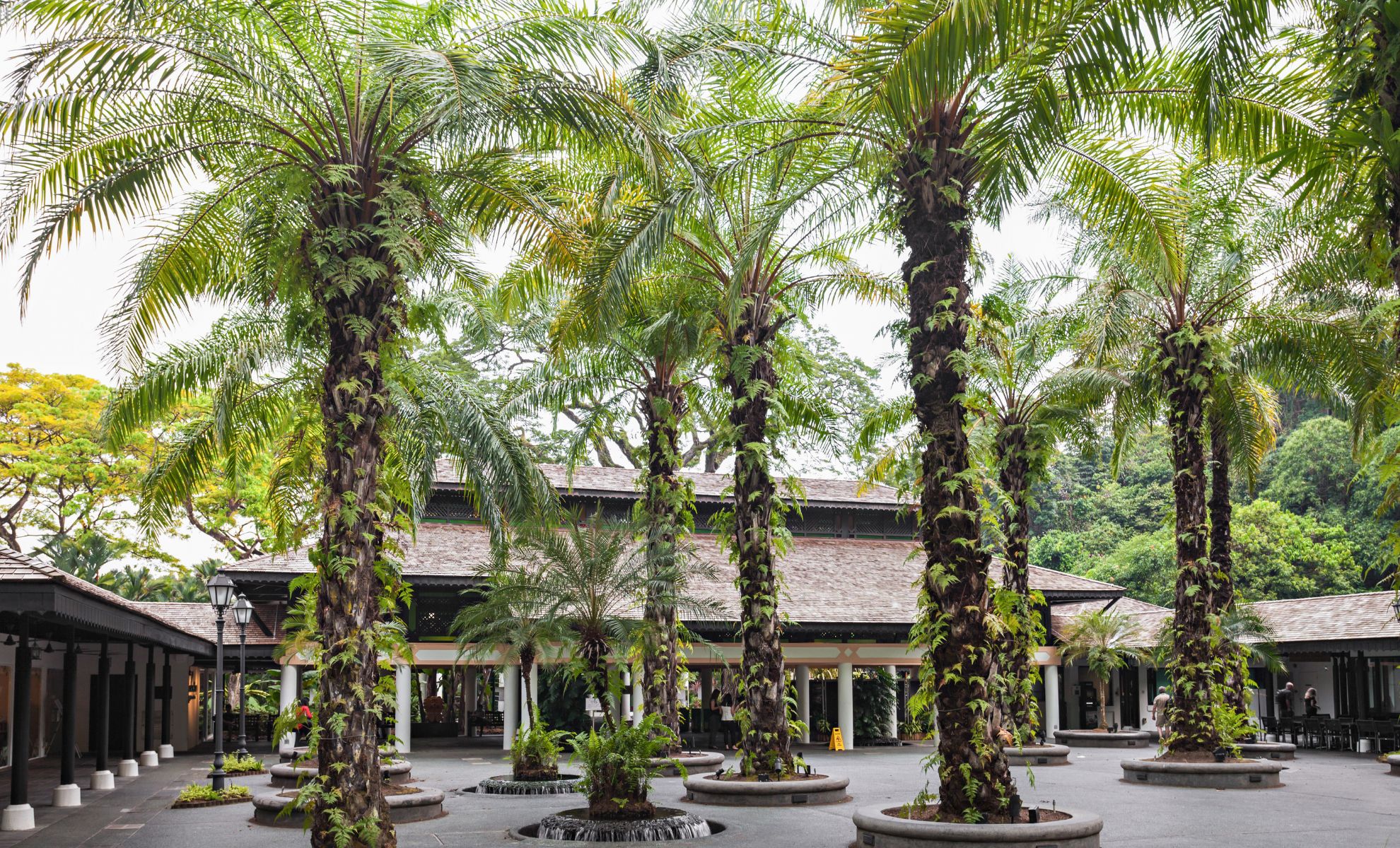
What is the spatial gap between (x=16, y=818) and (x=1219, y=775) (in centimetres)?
1627

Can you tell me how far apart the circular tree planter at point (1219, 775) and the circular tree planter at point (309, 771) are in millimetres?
11362

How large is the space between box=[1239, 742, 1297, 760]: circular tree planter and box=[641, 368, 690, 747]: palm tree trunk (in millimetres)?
10857

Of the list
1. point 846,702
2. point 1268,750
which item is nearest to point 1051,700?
point 846,702

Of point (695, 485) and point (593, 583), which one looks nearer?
point (593, 583)

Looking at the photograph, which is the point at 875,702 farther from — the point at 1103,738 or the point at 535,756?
the point at 535,756

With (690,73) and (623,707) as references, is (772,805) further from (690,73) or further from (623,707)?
(623,707)

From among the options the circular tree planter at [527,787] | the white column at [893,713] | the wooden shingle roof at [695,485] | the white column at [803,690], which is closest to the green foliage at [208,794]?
the circular tree planter at [527,787]

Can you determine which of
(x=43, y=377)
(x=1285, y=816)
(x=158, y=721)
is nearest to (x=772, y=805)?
(x=1285, y=816)

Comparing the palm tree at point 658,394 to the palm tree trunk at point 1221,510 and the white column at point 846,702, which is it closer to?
the white column at point 846,702

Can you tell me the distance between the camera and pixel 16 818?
573 inches

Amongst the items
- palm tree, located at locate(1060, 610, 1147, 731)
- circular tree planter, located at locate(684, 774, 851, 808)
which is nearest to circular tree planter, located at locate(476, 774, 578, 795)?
circular tree planter, located at locate(684, 774, 851, 808)

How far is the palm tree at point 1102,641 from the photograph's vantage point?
32.0m

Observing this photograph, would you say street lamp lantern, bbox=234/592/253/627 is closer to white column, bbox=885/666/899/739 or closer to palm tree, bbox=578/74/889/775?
palm tree, bbox=578/74/889/775

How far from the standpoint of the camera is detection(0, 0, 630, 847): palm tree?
34.4 ft
